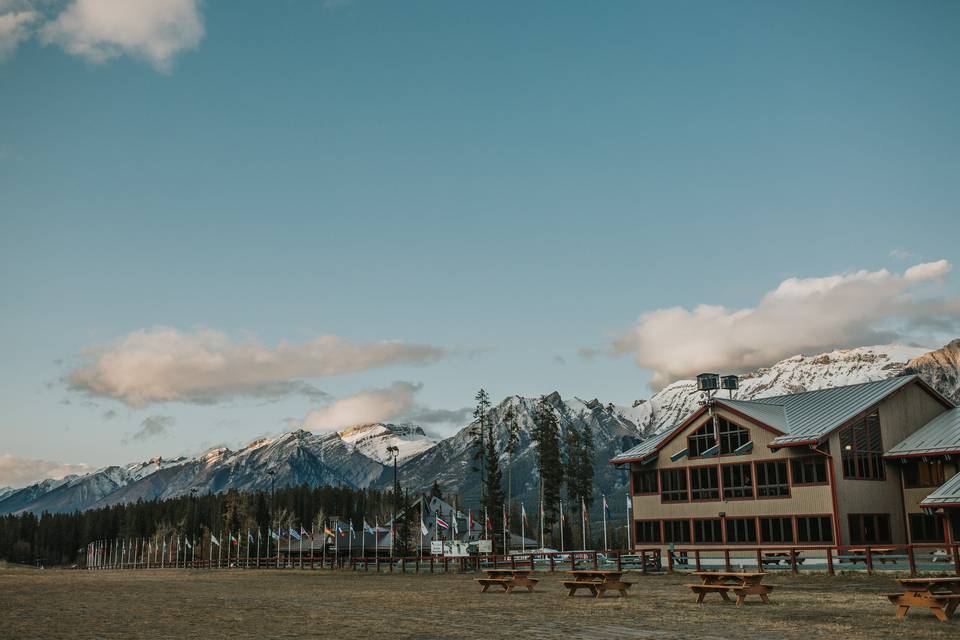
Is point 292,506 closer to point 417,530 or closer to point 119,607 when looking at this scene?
point 417,530

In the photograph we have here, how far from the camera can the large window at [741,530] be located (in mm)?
52806

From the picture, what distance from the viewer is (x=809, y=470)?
50875 mm

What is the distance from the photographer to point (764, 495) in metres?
52.5

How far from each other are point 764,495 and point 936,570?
16267 millimetres

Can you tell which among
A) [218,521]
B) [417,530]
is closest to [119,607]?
[417,530]

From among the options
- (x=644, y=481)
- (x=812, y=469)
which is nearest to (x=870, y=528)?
(x=812, y=469)

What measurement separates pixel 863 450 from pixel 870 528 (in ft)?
14.7

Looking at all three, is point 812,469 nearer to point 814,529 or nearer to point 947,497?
point 814,529

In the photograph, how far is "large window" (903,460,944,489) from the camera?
51000 millimetres

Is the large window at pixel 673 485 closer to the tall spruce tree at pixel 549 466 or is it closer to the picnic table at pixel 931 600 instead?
the picnic table at pixel 931 600

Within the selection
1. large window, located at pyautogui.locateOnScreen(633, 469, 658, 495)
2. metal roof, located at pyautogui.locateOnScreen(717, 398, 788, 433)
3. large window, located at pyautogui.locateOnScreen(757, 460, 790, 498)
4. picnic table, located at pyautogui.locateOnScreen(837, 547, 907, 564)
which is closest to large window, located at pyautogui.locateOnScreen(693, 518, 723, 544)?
large window, located at pyautogui.locateOnScreen(757, 460, 790, 498)

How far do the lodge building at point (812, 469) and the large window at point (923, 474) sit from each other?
55 mm

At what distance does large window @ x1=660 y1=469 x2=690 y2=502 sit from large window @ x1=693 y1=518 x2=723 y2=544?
191 cm

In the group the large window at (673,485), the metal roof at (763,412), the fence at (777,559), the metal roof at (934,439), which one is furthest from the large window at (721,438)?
the metal roof at (934,439)
